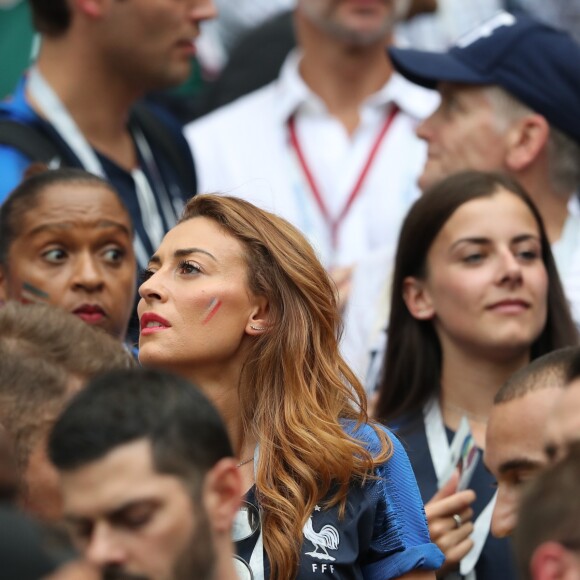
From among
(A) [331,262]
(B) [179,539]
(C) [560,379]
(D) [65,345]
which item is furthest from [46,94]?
(B) [179,539]

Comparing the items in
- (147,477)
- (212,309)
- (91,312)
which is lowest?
(91,312)

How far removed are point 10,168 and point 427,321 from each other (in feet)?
5.26

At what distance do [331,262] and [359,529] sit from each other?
2541 mm

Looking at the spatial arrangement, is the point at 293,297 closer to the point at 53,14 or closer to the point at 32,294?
the point at 32,294

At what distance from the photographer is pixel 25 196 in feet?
15.9

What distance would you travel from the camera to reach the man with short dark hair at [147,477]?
2.64 m

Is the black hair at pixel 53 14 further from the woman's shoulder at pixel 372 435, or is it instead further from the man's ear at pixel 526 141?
the woman's shoulder at pixel 372 435

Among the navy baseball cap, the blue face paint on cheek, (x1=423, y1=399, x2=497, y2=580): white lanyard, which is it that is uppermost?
the blue face paint on cheek

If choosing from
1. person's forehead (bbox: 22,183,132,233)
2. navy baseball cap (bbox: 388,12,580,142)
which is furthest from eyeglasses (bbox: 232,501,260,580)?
navy baseball cap (bbox: 388,12,580,142)

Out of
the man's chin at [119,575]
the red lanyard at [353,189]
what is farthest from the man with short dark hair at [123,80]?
the man's chin at [119,575]

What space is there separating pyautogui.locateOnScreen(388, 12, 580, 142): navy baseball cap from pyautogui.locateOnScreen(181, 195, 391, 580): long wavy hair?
6.58 feet

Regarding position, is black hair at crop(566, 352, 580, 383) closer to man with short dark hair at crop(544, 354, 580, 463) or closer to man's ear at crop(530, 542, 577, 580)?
man with short dark hair at crop(544, 354, 580, 463)

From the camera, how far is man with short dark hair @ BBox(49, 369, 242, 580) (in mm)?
2637

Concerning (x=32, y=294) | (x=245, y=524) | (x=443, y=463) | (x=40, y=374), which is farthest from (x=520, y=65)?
(x=40, y=374)
